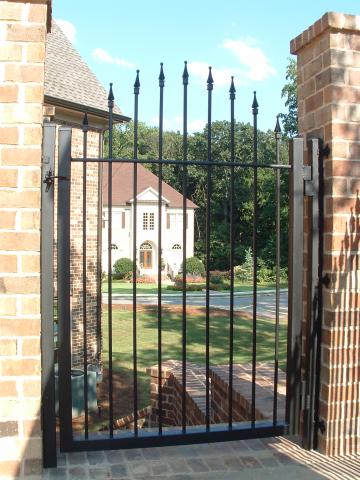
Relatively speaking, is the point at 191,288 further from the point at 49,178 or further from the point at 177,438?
the point at 49,178

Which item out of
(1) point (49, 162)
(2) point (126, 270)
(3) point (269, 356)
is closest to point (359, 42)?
(1) point (49, 162)

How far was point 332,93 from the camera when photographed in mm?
3162

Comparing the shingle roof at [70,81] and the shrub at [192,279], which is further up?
the shingle roof at [70,81]

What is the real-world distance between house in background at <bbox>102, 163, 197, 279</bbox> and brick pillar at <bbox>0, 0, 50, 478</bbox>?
1322 inches

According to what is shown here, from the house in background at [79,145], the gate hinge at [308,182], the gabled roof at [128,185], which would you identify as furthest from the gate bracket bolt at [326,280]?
the gabled roof at [128,185]

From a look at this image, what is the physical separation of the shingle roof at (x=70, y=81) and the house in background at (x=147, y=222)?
22.3 m

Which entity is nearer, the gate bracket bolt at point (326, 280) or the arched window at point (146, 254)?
the gate bracket bolt at point (326, 280)

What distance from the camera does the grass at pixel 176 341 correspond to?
11.9 m

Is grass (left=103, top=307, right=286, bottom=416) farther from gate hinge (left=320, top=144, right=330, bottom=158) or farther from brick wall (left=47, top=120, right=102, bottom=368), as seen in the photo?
gate hinge (left=320, top=144, right=330, bottom=158)

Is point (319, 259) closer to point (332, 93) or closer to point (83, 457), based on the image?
point (332, 93)

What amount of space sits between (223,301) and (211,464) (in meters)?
21.3

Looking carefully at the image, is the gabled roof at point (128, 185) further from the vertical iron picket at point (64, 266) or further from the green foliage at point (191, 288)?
the vertical iron picket at point (64, 266)

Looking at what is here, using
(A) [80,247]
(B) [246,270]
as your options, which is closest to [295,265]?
(A) [80,247]

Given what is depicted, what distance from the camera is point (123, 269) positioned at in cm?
3466
